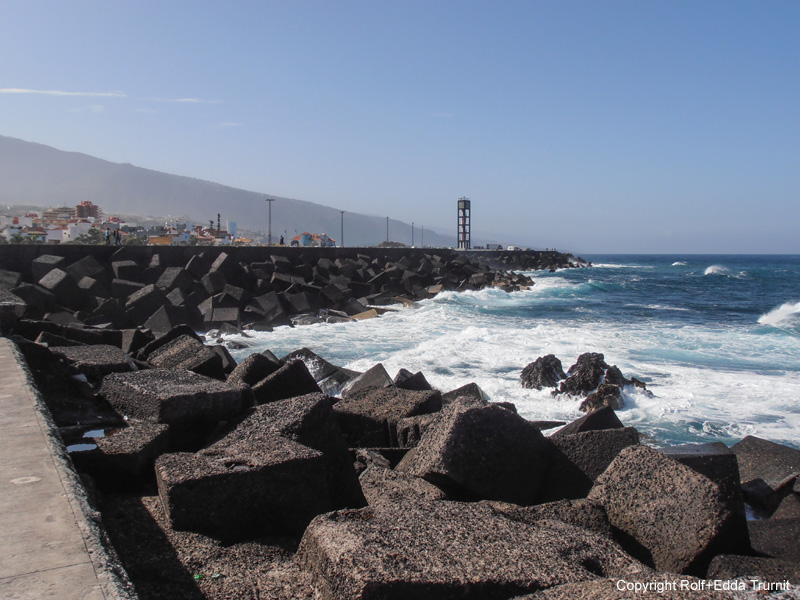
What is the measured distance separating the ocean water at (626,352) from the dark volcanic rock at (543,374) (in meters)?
0.20

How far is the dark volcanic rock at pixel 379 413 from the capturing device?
5129 mm

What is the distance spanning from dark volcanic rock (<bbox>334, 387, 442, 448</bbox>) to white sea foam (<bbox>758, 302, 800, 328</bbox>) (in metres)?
17.6

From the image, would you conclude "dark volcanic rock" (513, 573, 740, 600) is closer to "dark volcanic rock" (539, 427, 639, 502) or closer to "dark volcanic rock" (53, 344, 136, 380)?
"dark volcanic rock" (539, 427, 639, 502)

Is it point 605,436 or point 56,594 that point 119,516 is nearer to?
point 56,594

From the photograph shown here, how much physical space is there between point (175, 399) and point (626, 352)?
10950 millimetres

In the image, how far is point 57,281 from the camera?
13.3 meters

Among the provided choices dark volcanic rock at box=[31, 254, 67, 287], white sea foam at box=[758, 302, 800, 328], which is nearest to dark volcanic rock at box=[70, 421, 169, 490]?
dark volcanic rock at box=[31, 254, 67, 287]

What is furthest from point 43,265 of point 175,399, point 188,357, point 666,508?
point 666,508

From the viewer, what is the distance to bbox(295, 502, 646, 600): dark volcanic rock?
6.84 feet

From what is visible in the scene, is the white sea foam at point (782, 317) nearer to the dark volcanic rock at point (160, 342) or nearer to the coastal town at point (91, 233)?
the dark volcanic rock at point (160, 342)

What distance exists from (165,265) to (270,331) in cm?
495

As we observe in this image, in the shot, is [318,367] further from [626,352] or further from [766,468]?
[626,352]

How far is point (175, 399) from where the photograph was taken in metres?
3.98

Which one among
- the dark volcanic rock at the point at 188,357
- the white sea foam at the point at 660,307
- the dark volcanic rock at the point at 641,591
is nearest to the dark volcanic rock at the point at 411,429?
the dark volcanic rock at the point at 188,357
